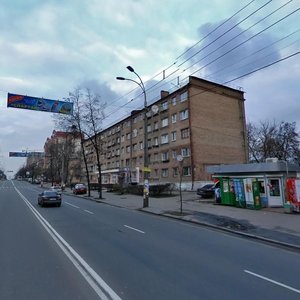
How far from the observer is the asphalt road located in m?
5.99

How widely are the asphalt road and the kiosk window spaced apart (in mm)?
11643

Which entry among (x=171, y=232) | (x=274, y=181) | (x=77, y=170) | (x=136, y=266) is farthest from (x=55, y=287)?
(x=77, y=170)

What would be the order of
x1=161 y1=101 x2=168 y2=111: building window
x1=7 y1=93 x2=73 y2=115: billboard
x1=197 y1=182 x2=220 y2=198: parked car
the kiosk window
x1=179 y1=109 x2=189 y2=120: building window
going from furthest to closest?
1. x1=161 y1=101 x2=168 y2=111: building window
2. x1=179 y1=109 x2=189 y2=120: building window
3. x1=197 y1=182 x2=220 y2=198: parked car
4. the kiosk window
5. x1=7 y1=93 x2=73 y2=115: billboard

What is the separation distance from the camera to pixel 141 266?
25.4 feet

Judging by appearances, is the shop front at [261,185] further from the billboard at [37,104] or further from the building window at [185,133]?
the building window at [185,133]

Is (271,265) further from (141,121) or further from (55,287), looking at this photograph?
(141,121)

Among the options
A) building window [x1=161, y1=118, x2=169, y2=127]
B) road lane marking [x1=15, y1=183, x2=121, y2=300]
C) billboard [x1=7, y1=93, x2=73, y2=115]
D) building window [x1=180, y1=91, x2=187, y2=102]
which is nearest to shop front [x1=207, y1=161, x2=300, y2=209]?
billboard [x1=7, y1=93, x2=73, y2=115]

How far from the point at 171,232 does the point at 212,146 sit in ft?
118

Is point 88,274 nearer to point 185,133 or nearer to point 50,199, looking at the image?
point 50,199

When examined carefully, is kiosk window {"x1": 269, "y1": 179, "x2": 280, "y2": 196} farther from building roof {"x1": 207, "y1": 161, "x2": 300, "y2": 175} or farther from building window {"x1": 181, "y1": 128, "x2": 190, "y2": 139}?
building window {"x1": 181, "y1": 128, "x2": 190, "y2": 139}

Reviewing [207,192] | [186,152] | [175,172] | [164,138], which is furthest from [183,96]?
[207,192]

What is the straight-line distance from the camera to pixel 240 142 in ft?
172

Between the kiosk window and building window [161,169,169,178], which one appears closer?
the kiosk window

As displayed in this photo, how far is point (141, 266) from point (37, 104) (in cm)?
1878
